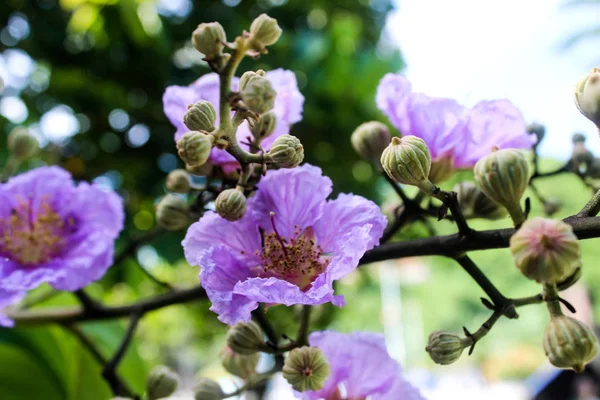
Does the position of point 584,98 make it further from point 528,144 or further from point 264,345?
point 264,345

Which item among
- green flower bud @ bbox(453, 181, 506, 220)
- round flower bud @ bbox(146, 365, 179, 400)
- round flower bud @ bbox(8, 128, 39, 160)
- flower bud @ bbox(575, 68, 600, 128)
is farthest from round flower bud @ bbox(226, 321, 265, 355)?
round flower bud @ bbox(8, 128, 39, 160)

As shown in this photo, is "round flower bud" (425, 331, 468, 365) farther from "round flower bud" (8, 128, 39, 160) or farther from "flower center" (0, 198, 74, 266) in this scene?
"round flower bud" (8, 128, 39, 160)

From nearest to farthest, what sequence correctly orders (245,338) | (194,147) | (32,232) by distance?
1. (194,147)
2. (245,338)
3. (32,232)

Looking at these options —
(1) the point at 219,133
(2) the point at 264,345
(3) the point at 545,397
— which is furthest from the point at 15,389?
(3) the point at 545,397

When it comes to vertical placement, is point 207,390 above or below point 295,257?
below

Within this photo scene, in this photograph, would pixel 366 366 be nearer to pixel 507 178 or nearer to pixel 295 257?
pixel 295 257

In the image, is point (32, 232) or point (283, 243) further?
point (32, 232)

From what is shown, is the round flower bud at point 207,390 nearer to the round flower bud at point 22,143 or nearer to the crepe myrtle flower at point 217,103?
the crepe myrtle flower at point 217,103

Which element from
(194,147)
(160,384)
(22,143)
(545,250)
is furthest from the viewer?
(22,143)

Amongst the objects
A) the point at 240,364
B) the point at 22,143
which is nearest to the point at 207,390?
the point at 240,364
